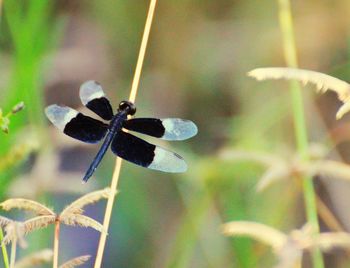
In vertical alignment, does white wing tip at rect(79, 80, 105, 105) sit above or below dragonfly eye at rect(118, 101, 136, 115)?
above

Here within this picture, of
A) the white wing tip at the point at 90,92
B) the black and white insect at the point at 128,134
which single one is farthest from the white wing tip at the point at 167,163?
the white wing tip at the point at 90,92

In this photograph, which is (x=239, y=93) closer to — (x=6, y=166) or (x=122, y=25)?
(x=122, y=25)

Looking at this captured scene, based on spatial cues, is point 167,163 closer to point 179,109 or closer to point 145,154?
point 145,154

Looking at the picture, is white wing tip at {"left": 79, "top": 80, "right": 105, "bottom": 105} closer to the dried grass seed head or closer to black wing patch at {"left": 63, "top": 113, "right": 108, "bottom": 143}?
black wing patch at {"left": 63, "top": 113, "right": 108, "bottom": 143}

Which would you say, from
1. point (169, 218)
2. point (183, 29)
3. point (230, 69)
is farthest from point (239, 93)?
point (169, 218)

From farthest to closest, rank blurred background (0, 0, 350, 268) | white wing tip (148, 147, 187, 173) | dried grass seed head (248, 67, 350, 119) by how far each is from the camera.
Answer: blurred background (0, 0, 350, 268) → white wing tip (148, 147, 187, 173) → dried grass seed head (248, 67, 350, 119)

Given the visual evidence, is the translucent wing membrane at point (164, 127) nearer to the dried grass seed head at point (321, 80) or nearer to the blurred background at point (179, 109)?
the dried grass seed head at point (321, 80)

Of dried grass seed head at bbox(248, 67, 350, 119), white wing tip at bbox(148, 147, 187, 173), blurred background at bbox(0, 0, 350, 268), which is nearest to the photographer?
dried grass seed head at bbox(248, 67, 350, 119)

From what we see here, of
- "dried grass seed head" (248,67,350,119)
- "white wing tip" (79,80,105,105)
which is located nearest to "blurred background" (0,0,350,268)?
"white wing tip" (79,80,105,105)
